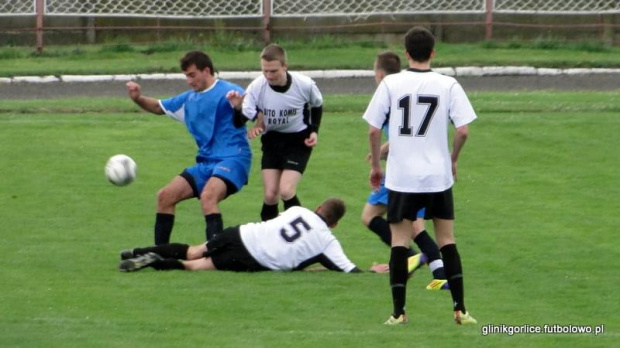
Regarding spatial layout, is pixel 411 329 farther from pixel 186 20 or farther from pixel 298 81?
pixel 186 20

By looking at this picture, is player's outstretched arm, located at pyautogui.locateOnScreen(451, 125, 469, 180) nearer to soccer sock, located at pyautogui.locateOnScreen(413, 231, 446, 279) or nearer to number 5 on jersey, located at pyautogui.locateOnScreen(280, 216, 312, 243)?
soccer sock, located at pyautogui.locateOnScreen(413, 231, 446, 279)

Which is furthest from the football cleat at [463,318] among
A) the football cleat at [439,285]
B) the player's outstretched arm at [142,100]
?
the player's outstretched arm at [142,100]

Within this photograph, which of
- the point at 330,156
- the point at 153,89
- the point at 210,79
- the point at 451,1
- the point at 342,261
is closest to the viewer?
the point at 342,261

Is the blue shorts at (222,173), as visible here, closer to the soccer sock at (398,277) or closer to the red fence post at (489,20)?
the soccer sock at (398,277)

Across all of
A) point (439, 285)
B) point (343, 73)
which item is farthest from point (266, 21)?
point (439, 285)

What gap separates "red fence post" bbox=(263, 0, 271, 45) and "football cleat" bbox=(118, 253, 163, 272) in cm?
1506

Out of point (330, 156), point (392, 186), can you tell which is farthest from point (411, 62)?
point (330, 156)

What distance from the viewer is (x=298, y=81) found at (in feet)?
37.4

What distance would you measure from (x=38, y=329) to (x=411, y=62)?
9.21 feet

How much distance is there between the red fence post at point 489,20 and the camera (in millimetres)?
25203

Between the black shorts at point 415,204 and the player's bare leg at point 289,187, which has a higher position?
the black shorts at point 415,204

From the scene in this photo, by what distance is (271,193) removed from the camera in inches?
457

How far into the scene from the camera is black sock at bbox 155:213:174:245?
36.6ft

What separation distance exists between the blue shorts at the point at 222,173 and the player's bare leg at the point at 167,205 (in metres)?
0.07
